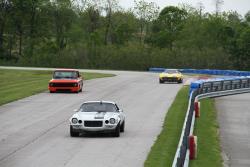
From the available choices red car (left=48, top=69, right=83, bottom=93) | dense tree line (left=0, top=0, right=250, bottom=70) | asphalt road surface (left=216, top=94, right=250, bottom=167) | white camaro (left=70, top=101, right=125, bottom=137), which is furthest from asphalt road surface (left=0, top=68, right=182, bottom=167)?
dense tree line (left=0, top=0, right=250, bottom=70)

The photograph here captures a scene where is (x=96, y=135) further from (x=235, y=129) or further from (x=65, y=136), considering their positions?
(x=235, y=129)

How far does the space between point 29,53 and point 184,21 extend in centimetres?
3563

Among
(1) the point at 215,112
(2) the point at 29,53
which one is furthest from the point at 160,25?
(1) the point at 215,112

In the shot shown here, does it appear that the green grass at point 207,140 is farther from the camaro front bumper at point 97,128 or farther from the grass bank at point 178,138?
the camaro front bumper at point 97,128

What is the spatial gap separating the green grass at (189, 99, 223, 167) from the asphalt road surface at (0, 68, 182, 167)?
155 cm

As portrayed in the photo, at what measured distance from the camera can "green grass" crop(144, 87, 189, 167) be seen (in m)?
17.3

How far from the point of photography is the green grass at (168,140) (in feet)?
56.7

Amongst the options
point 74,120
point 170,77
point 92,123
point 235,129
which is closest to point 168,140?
point 92,123

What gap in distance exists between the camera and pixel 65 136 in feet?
74.9

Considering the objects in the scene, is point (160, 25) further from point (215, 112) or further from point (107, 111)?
point (107, 111)

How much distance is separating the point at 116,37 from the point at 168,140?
123 m

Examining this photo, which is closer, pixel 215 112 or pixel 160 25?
pixel 215 112

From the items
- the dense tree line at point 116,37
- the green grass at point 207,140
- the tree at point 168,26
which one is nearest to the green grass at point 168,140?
the green grass at point 207,140

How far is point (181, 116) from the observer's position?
3033cm
